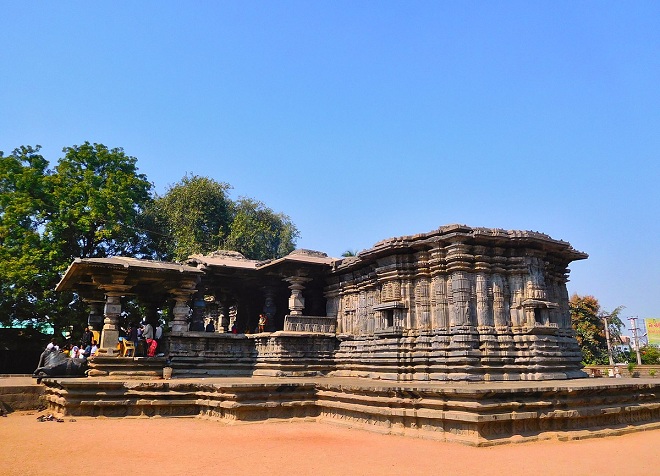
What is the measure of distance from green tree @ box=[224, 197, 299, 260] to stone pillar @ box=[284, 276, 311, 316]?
14224mm

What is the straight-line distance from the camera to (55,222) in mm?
21484

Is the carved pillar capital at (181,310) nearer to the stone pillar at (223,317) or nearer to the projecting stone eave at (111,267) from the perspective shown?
the projecting stone eave at (111,267)

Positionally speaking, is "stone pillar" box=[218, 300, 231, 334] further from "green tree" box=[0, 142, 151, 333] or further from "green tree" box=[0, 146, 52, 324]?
"green tree" box=[0, 146, 52, 324]

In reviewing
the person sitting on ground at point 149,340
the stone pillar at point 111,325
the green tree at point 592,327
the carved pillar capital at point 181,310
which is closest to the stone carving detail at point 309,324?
the carved pillar capital at point 181,310

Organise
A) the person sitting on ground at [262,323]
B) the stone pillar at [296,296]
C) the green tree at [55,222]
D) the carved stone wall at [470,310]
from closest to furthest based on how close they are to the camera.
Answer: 1. the carved stone wall at [470,310]
2. the stone pillar at [296,296]
3. the person sitting on ground at [262,323]
4. the green tree at [55,222]

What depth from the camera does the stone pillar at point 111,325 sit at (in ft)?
45.4

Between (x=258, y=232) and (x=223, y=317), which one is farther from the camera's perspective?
(x=258, y=232)

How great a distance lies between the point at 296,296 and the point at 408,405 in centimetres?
860

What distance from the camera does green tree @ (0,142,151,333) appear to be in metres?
20.8

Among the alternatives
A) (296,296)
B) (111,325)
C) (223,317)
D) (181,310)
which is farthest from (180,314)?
(223,317)

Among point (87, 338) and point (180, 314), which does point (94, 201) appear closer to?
point (87, 338)

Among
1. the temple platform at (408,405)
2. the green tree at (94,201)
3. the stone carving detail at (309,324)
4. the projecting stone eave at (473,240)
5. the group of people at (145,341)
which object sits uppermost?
the green tree at (94,201)

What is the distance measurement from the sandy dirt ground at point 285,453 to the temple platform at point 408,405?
0.34 m

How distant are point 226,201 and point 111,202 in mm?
12125
